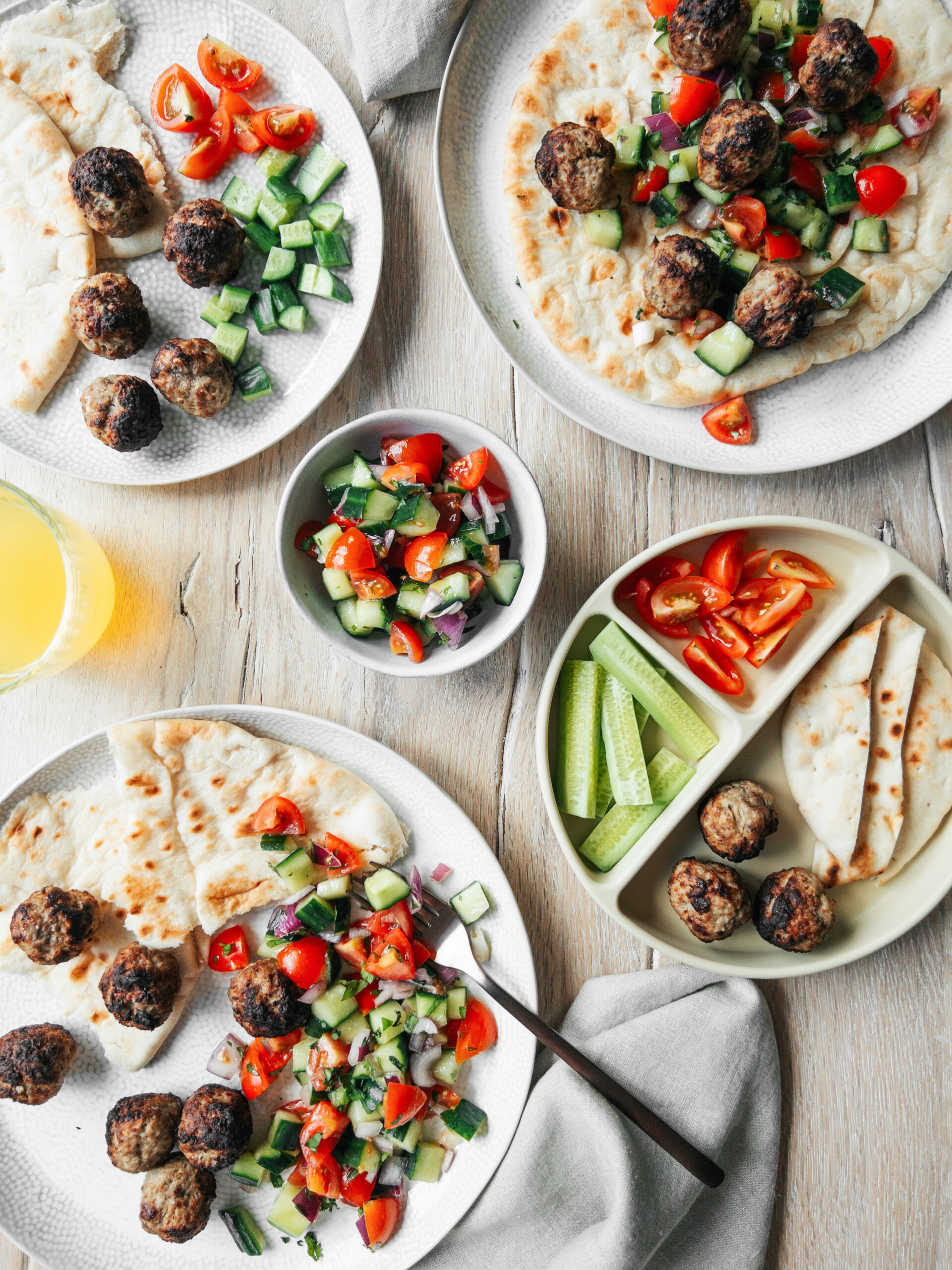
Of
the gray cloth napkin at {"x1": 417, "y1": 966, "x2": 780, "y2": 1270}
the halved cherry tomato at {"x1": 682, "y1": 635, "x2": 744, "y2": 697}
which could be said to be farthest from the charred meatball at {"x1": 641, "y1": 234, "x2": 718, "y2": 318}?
the gray cloth napkin at {"x1": 417, "y1": 966, "x2": 780, "y2": 1270}

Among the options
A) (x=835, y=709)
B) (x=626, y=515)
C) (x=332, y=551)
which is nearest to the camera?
(x=332, y=551)

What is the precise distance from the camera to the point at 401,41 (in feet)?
10.7

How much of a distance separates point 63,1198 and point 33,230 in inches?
158

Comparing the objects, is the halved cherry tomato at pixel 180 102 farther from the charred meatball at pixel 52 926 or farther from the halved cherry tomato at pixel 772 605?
the charred meatball at pixel 52 926

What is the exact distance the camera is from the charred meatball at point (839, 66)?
9.79 feet

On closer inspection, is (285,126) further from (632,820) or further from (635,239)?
(632,820)

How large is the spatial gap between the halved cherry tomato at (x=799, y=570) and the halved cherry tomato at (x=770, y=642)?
A: 140 millimetres

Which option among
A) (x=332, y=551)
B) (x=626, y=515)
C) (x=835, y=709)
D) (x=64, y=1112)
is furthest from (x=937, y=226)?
(x=64, y=1112)

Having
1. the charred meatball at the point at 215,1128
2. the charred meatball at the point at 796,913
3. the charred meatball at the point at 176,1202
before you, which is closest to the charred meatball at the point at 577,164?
→ the charred meatball at the point at 796,913

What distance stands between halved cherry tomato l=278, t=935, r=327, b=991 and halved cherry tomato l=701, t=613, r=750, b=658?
6.62ft

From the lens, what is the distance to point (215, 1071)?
3488 mm

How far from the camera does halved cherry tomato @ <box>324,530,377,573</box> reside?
3137 millimetres

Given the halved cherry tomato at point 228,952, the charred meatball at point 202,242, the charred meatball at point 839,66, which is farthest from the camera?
the halved cherry tomato at point 228,952

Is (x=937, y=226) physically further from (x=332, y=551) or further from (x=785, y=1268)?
(x=785, y=1268)
